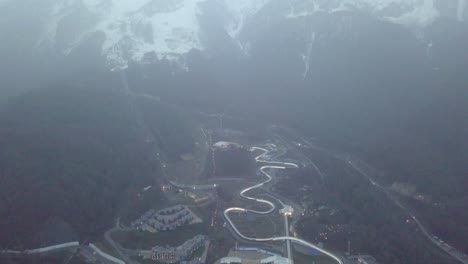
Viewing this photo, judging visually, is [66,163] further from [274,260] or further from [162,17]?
[162,17]

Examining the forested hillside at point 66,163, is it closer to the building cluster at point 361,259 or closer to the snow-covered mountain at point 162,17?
the building cluster at point 361,259

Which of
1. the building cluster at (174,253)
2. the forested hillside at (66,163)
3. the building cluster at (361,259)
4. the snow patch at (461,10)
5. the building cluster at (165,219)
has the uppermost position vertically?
the snow patch at (461,10)

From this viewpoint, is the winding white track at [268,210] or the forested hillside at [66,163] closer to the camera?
the forested hillside at [66,163]

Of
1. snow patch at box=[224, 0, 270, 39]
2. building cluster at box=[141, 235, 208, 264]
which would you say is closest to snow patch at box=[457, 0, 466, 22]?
snow patch at box=[224, 0, 270, 39]

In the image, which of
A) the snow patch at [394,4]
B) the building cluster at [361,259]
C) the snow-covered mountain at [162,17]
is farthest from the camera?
the snow-covered mountain at [162,17]

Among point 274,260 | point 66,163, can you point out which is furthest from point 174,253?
point 66,163

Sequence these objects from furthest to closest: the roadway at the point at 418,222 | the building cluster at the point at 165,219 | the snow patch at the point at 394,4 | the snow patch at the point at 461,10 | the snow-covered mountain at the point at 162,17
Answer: the snow-covered mountain at the point at 162,17
the snow patch at the point at 394,4
the snow patch at the point at 461,10
the building cluster at the point at 165,219
the roadway at the point at 418,222

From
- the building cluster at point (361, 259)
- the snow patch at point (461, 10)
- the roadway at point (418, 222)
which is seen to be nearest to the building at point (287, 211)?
the building cluster at point (361, 259)
